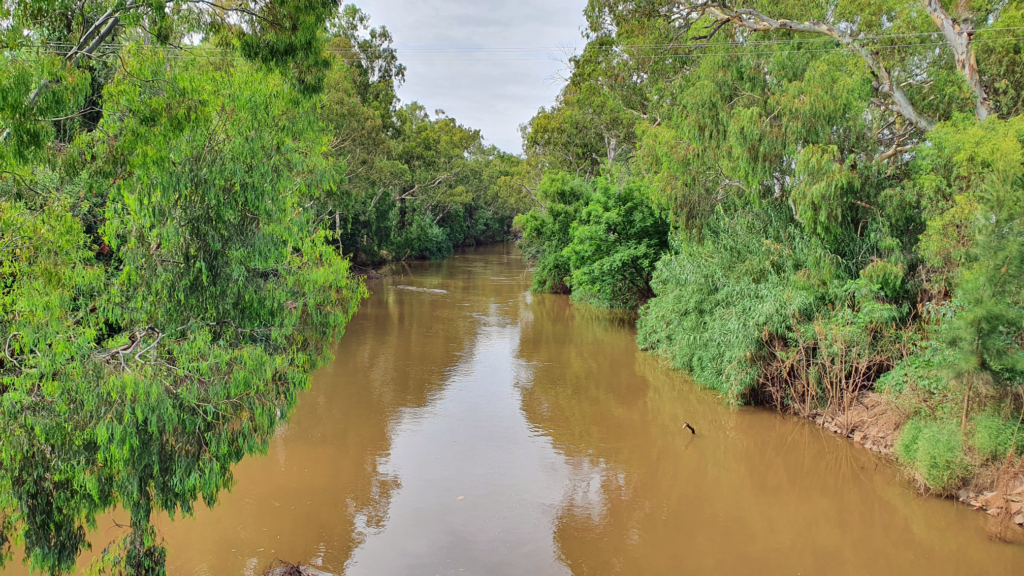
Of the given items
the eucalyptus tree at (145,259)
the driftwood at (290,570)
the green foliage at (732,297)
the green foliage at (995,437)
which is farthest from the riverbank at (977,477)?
the eucalyptus tree at (145,259)

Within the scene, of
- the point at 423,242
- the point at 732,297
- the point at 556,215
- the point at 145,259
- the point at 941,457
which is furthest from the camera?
the point at 423,242

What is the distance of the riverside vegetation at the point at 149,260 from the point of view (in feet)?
14.4

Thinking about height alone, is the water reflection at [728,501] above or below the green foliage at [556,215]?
below

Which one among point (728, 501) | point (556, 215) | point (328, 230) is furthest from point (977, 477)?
point (556, 215)

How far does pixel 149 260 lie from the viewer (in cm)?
525

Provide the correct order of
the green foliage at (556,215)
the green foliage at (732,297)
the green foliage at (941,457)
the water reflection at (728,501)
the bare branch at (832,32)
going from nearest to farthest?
the water reflection at (728,501) < the green foliage at (941,457) < the bare branch at (832,32) < the green foliage at (732,297) < the green foliage at (556,215)

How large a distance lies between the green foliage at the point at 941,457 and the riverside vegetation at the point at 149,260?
8.11m

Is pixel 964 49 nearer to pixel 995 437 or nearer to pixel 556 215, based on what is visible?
pixel 995 437

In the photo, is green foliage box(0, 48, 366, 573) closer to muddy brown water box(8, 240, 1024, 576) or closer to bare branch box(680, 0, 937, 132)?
muddy brown water box(8, 240, 1024, 576)

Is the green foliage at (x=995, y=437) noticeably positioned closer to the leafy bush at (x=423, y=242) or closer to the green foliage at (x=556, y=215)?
the green foliage at (x=556, y=215)

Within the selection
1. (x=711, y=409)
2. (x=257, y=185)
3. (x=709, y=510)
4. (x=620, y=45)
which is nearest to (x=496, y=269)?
(x=620, y=45)

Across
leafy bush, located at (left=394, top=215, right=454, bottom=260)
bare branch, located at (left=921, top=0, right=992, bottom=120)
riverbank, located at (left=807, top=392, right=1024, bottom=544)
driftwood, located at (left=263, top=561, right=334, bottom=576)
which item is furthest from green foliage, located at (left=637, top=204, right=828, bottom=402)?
leafy bush, located at (left=394, top=215, right=454, bottom=260)

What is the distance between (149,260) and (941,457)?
982 centimetres

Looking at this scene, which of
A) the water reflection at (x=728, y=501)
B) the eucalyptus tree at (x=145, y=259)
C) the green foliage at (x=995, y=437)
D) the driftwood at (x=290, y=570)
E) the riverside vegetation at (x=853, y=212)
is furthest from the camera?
the riverside vegetation at (x=853, y=212)
